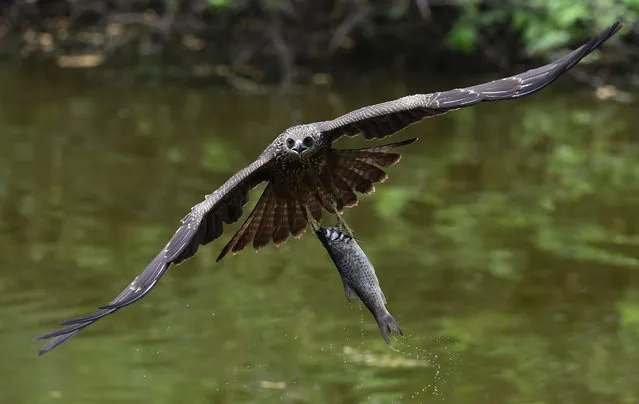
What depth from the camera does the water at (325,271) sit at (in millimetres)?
7660

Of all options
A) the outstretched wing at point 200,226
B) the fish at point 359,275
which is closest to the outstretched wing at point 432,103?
the outstretched wing at point 200,226

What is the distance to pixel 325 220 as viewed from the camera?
10.8 m

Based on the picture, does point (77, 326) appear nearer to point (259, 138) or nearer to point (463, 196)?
point (463, 196)

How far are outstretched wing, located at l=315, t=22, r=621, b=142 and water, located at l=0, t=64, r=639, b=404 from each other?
2142mm

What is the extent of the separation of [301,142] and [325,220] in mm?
5025

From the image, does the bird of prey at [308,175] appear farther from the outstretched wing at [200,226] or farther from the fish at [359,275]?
the fish at [359,275]

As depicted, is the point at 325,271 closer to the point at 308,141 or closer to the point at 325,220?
the point at 325,220

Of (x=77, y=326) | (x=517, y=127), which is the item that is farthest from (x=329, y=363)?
(x=517, y=127)

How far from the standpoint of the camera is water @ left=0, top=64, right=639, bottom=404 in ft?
25.1

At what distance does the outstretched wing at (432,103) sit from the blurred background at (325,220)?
2144mm

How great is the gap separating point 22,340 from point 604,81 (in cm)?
1071

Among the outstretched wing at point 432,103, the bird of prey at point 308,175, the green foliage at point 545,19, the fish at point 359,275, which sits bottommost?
the fish at point 359,275

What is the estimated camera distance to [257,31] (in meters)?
18.0

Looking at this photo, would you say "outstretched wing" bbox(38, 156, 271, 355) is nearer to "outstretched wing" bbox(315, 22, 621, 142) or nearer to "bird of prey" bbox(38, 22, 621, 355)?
"bird of prey" bbox(38, 22, 621, 355)
